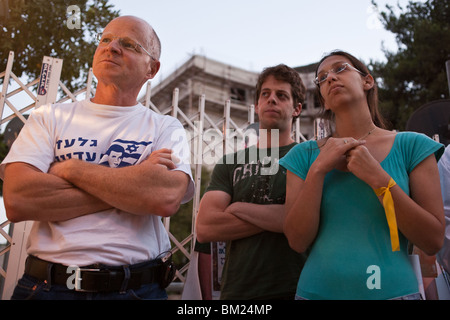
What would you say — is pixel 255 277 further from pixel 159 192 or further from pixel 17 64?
pixel 17 64

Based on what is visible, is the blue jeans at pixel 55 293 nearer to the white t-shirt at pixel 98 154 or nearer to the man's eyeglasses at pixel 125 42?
the white t-shirt at pixel 98 154

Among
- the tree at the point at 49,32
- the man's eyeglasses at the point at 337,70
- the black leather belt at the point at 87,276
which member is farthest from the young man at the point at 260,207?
the tree at the point at 49,32

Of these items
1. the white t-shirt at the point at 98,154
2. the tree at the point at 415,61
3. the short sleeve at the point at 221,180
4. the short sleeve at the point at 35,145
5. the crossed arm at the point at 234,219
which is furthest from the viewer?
the tree at the point at 415,61

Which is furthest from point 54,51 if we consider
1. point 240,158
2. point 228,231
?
point 228,231

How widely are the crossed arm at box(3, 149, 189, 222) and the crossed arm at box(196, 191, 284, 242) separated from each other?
72 centimetres

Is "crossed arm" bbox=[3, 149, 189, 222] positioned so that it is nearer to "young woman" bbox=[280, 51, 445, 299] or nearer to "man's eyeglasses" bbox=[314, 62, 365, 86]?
"young woman" bbox=[280, 51, 445, 299]

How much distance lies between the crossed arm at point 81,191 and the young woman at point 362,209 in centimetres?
72

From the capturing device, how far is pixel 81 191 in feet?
5.51

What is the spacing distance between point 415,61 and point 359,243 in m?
12.3

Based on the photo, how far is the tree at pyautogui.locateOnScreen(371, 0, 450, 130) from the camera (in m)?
11.2

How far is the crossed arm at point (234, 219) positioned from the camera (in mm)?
2270

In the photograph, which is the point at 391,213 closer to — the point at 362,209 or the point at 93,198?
the point at 362,209

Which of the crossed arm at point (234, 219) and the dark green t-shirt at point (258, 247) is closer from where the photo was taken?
the dark green t-shirt at point (258, 247)
